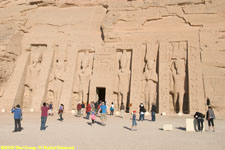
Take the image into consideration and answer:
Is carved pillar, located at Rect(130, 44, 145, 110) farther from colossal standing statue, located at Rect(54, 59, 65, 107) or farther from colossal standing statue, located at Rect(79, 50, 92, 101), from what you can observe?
colossal standing statue, located at Rect(54, 59, 65, 107)

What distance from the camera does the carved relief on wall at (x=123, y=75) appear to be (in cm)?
1496

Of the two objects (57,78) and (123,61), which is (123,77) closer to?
(123,61)

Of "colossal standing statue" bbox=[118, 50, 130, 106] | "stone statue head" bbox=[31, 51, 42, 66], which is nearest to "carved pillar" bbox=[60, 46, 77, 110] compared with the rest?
"stone statue head" bbox=[31, 51, 42, 66]

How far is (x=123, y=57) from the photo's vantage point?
15.6 metres

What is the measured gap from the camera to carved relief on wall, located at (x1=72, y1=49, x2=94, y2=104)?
15570 mm

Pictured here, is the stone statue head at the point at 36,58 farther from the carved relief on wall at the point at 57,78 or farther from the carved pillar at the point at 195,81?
the carved pillar at the point at 195,81

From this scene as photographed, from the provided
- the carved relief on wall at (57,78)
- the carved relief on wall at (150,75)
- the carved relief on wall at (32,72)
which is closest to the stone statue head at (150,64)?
the carved relief on wall at (150,75)

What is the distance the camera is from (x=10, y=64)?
1662 cm

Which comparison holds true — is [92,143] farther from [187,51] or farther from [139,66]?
[187,51]

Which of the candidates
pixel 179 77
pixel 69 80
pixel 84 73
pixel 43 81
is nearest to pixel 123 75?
pixel 84 73

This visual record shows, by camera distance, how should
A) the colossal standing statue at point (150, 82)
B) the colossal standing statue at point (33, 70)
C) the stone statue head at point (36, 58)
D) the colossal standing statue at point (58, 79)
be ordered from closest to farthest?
the colossal standing statue at point (150, 82) < the colossal standing statue at point (58, 79) < the colossal standing statue at point (33, 70) < the stone statue head at point (36, 58)

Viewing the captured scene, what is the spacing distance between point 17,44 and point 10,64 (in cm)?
192

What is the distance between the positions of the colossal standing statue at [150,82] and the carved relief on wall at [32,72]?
894 cm

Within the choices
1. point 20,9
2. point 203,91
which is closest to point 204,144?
point 203,91
